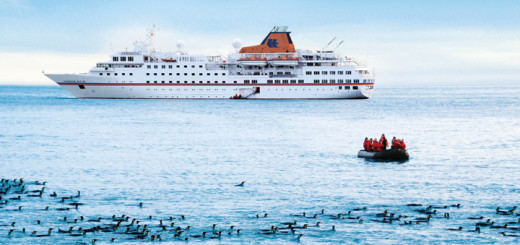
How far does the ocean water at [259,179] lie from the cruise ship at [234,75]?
35.6 m

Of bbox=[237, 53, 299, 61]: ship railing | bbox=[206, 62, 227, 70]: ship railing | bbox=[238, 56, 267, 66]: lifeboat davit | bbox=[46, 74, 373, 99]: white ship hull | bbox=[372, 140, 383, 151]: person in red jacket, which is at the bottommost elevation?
bbox=[372, 140, 383, 151]: person in red jacket

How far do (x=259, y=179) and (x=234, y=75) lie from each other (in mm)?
73057

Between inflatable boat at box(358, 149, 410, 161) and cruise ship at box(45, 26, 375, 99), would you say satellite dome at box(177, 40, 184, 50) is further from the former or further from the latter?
inflatable boat at box(358, 149, 410, 161)

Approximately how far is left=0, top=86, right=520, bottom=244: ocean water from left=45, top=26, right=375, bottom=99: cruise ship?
3560 cm

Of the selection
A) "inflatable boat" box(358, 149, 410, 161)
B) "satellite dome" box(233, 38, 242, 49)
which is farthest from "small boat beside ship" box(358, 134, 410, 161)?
"satellite dome" box(233, 38, 242, 49)

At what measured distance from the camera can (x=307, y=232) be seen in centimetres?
2311

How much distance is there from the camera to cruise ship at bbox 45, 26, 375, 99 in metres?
105

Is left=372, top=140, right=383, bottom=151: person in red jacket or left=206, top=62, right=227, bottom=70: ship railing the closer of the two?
left=372, top=140, right=383, bottom=151: person in red jacket

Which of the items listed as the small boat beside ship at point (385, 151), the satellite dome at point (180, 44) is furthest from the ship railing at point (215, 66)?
the small boat beside ship at point (385, 151)

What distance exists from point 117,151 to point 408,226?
30542 millimetres

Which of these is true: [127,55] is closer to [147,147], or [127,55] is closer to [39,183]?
[147,147]

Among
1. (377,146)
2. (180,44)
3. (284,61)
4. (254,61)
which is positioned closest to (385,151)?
(377,146)

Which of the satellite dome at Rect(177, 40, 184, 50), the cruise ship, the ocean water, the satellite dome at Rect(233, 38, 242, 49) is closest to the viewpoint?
the ocean water

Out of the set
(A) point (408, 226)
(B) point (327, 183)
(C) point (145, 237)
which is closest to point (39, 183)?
(C) point (145, 237)
